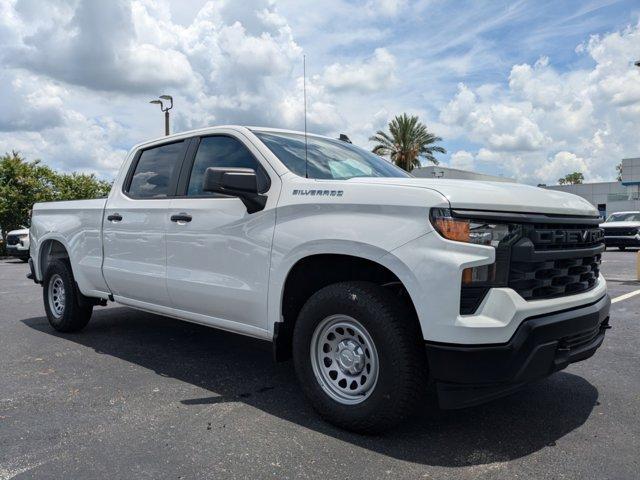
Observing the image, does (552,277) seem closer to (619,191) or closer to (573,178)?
(619,191)

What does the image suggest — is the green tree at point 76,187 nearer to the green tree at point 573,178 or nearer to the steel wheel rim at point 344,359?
the steel wheel rim at point 344,359

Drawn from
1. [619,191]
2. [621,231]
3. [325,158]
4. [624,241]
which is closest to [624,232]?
[621,231]

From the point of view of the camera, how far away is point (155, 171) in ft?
16.1

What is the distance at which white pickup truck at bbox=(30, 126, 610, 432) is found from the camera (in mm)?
2768

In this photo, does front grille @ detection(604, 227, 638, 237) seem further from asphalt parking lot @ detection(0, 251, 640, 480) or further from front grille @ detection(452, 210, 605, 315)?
front grille @ detection(452, 210, 605, 315)

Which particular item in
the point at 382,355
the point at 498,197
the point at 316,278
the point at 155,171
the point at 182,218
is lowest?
the point at 382,355

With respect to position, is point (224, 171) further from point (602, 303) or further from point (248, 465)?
point (602, 303)

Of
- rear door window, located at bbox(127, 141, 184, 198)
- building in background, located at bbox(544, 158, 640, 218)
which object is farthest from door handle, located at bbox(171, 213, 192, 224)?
building in background, located at bbox(544, 158, 640, 218)

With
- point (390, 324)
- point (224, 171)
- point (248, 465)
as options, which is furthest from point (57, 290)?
point (390, 324)

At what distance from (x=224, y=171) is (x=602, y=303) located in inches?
98.9

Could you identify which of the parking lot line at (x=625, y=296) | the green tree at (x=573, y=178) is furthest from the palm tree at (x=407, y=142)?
the green tree at (x=573, y=178)

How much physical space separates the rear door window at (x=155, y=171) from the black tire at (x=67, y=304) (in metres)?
1.41

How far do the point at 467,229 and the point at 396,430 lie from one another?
1.29 meters

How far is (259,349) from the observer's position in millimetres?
5230
